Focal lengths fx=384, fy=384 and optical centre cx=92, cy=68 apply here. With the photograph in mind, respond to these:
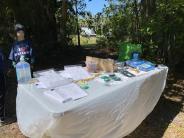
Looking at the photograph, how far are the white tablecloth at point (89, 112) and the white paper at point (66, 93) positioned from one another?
72 millimetres

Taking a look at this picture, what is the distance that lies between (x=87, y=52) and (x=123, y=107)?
742 centimetres

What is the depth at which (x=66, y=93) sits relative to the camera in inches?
188

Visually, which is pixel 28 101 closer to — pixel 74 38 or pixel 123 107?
pixel 123 107

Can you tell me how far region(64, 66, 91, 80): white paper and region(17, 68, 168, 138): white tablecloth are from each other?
0.79 feet

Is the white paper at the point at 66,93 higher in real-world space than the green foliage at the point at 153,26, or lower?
lower

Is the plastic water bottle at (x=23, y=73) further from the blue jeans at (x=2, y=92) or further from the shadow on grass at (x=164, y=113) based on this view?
the shadow on grass at (x=164, y=113)

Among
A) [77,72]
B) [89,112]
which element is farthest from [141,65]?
[89,112]

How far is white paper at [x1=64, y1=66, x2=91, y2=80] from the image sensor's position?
214 inches

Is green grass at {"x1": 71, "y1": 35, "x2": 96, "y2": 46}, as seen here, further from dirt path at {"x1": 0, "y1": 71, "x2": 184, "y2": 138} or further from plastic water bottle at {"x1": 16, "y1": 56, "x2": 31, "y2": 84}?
plastic water bottle at {"x1": 16, "y1": 56, "x2": 31, "y2": 84}

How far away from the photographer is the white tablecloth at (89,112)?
14.6 feet

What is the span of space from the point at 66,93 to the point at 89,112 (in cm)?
38

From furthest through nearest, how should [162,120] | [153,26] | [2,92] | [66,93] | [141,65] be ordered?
1. [153,26]
2. [162,120]
3. [2,92]
4. [141,65]
5. [66,93]

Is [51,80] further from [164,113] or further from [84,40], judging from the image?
[84,40]

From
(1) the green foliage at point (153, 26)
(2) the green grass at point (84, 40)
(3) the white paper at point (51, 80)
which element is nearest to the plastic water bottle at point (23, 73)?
(3) the white paper at point (51, 80)
